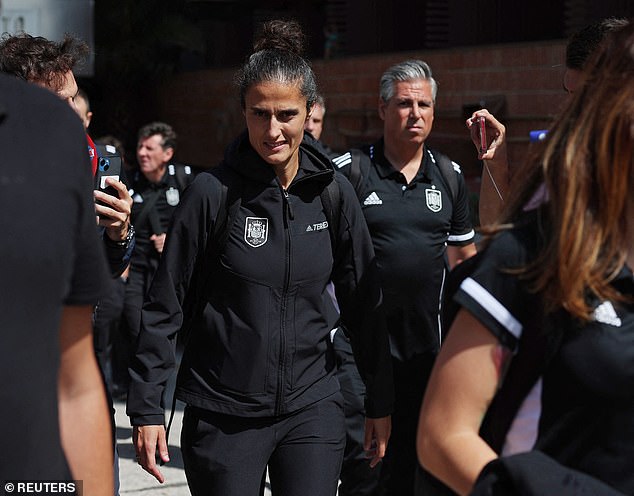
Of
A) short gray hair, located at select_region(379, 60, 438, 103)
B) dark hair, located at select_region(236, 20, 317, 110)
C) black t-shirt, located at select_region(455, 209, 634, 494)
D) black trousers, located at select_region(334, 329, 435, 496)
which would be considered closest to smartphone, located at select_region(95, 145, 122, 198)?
dark hair, located at select_region(236, 20, 317, 110)

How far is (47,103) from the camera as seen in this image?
1914mm

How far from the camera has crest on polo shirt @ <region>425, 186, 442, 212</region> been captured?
15.9 ft

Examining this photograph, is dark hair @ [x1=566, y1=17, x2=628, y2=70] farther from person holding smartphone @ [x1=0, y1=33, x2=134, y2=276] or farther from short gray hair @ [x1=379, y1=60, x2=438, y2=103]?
short gray hair @ [x1=379, y1=60, x2=438, y2=103]

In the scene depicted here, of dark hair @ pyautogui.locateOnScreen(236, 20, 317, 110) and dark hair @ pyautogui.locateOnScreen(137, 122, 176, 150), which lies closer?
dark hair @ pyautogui.locateOnScreen(236, 20, 317, 110)

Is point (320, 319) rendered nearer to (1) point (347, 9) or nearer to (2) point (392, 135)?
(2) point (392, 135)

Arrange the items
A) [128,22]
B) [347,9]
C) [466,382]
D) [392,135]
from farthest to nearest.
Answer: [128,22], [347,9], [392,135], [466,382]

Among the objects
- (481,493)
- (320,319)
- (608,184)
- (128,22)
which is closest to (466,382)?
(481,493)

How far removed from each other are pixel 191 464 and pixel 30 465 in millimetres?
1703

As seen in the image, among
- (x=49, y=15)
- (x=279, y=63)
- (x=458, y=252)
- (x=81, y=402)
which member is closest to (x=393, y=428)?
(x=458, y=252)

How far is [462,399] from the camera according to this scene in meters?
1.99

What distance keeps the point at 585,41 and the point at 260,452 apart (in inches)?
63.3

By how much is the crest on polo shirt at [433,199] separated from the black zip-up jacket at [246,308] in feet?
4.39

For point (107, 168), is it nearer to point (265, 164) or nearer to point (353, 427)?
point (265, 164)

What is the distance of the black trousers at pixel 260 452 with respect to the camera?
135 inches
